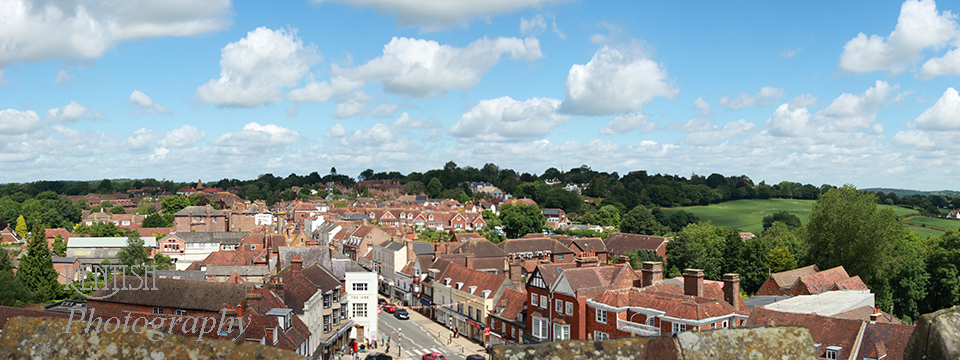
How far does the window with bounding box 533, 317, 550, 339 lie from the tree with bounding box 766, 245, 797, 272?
33882mm

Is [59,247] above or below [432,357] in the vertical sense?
above

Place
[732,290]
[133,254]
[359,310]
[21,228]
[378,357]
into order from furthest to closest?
Result: [21,228] → [133,254] → [359,310] → [378,357] → [732,290]

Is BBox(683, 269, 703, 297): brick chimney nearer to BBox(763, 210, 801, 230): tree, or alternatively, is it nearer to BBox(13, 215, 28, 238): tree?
BBox(763, 210, 801, 230): tree

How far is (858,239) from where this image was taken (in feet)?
189

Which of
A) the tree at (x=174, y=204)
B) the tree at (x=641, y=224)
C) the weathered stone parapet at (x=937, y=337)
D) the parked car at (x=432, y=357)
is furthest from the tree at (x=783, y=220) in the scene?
the weathered stone parapet at (x=937, y=337)

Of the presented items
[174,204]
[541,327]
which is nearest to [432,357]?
[541,327]

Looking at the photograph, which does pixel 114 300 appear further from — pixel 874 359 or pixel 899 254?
pixel 899 254

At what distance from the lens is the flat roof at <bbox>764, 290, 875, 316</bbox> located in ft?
114

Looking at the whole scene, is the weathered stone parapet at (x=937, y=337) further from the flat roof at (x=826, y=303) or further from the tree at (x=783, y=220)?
the tree at (x=783, y=220)

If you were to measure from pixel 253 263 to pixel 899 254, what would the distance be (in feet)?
222

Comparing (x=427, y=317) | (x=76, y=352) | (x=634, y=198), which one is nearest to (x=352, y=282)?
(x=427, y=317)

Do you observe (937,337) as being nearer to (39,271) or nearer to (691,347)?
(691,347)

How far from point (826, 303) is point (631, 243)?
170 ft

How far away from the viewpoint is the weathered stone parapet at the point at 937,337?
13.5ft
